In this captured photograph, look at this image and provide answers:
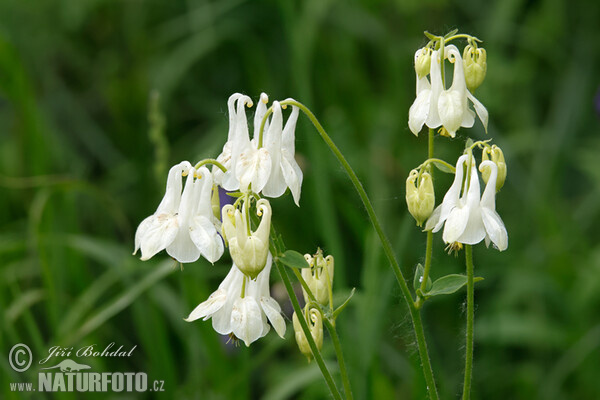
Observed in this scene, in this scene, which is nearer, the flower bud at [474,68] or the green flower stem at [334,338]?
the green flower stem at [334,338]

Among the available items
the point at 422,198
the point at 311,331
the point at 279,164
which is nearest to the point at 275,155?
the point at 279,164

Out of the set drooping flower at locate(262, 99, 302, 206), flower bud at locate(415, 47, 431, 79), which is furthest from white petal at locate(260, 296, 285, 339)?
flower bud at locate(415, 47, 431, 79)

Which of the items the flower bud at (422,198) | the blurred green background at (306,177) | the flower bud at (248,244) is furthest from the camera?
the blurred green background at (306,177)

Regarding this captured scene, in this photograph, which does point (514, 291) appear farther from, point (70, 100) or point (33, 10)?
point (33, 10)

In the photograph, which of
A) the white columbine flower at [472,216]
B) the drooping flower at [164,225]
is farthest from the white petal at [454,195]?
the drooping flower at [164,225]

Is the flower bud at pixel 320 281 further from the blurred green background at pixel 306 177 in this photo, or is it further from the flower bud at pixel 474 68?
the blurred green background at pixel 306 177

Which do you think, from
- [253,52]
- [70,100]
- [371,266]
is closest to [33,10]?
[70,100]
